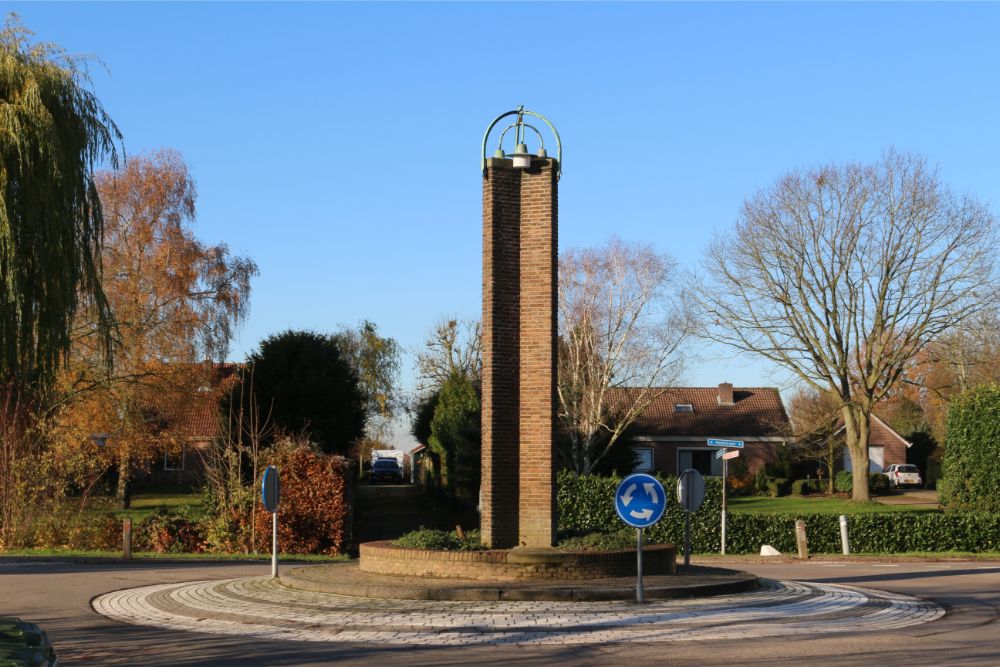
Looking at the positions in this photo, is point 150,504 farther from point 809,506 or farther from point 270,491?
point 270,491

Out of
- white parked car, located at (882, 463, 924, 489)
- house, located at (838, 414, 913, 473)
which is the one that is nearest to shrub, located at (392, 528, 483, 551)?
white parked car, located at (882, 463, 924, 489)

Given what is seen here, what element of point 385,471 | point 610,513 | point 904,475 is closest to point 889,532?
point 610,513

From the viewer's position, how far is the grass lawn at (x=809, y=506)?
3903 centimetres

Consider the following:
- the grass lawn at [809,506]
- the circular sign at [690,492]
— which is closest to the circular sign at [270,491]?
the circular sign at [690,492]

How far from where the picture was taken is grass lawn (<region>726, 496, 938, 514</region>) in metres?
39.0

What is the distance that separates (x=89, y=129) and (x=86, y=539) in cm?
1098

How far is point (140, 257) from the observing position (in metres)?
41.8

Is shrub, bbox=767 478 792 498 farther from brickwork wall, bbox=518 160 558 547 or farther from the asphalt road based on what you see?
brickwork wall, bbox=518 160 558 547

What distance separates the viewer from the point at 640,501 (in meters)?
13.2

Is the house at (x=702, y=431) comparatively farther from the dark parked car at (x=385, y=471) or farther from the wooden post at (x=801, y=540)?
the wooden post at (x=801, y=540)

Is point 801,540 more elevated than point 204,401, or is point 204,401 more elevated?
point 204,401

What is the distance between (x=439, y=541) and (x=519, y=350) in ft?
10.2

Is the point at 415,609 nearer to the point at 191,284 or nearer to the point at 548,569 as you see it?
the point at 548,569

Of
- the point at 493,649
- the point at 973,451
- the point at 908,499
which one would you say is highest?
the point at 973,451
